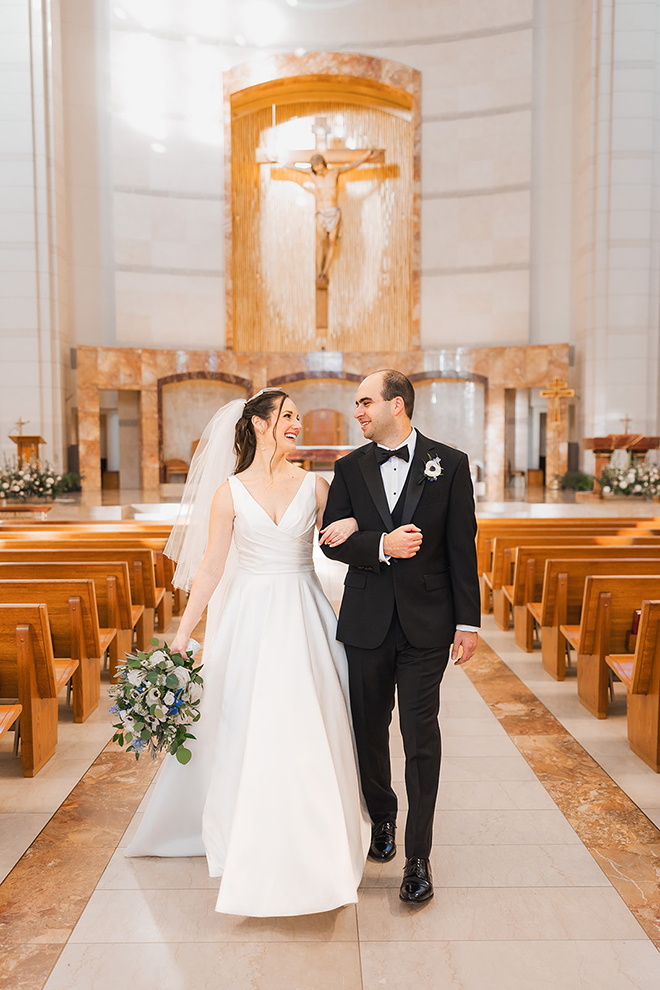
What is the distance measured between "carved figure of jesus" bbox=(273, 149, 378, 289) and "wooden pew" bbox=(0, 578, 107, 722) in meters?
14.4

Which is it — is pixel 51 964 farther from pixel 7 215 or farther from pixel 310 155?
pixel 310 155

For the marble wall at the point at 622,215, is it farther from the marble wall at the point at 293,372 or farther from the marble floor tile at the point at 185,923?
the marble floor tile at the point at 185,923

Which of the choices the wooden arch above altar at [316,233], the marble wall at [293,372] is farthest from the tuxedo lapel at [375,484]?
the wooden arch above altar at [316,233]

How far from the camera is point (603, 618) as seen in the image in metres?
4.30

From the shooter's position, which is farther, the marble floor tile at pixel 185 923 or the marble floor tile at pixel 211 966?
the marble floor tile at pixel 185 923

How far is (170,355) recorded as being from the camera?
16203 mm

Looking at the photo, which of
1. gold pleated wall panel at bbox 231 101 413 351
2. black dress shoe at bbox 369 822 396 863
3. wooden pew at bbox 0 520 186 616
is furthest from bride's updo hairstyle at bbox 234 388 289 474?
gold pleated wall panel at bbox 231 101 413 351

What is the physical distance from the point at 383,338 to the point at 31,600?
1448cm

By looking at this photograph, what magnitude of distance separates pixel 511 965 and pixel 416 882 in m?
0.38

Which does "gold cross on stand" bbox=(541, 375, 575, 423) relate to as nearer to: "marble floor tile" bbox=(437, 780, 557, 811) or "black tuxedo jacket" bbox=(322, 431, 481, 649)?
"marble floor tile" bbox=(437, 780, 557, 811)

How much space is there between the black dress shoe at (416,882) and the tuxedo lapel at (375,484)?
1.05 m

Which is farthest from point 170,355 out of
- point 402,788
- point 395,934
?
point 395,934

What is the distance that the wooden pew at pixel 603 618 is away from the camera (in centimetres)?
432

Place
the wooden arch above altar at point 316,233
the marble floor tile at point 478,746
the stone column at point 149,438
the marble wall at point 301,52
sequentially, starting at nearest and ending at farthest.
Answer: the marble floor tile at point 478,746 → the stone column at point 149,438 → the marble wall at point 301,52 → the wooden arch above altar at point 316,233
